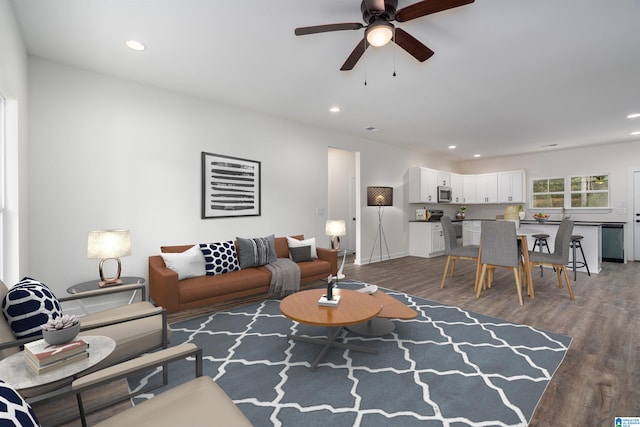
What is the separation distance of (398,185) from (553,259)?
3.61m

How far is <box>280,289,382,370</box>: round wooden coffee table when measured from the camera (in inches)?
86.0

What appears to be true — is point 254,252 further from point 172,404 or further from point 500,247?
point 500,247

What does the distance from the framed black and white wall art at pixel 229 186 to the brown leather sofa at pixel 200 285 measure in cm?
68

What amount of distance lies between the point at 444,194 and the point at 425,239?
58.6 inches

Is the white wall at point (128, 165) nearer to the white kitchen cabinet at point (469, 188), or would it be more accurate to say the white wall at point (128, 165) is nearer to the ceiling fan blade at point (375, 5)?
the ceiling fan blade at point (375, 5)

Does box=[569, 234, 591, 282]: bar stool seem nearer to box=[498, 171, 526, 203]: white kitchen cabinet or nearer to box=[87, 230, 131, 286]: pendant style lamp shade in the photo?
box=[498, 171, 526, 203]: white kitchen cabinet

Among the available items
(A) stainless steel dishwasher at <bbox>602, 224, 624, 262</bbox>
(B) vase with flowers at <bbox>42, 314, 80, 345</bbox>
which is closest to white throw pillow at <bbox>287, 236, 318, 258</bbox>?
(B) vase with flowers at <bbox>42, 314, 80, 345</bbox>

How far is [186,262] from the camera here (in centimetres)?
339

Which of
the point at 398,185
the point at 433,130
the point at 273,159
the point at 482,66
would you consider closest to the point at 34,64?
the point at 273,159

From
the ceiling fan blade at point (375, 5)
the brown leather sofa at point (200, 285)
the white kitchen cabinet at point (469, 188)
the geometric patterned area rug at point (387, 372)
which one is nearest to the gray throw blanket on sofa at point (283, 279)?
the brown leather sofa at point (200, 285)

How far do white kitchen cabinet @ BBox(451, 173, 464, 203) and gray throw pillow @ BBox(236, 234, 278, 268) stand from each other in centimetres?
602

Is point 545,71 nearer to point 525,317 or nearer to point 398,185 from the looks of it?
point 525,317

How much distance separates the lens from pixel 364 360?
2299 millimetres

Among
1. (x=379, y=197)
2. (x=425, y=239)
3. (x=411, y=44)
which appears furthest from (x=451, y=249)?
(x=411, y=44)
